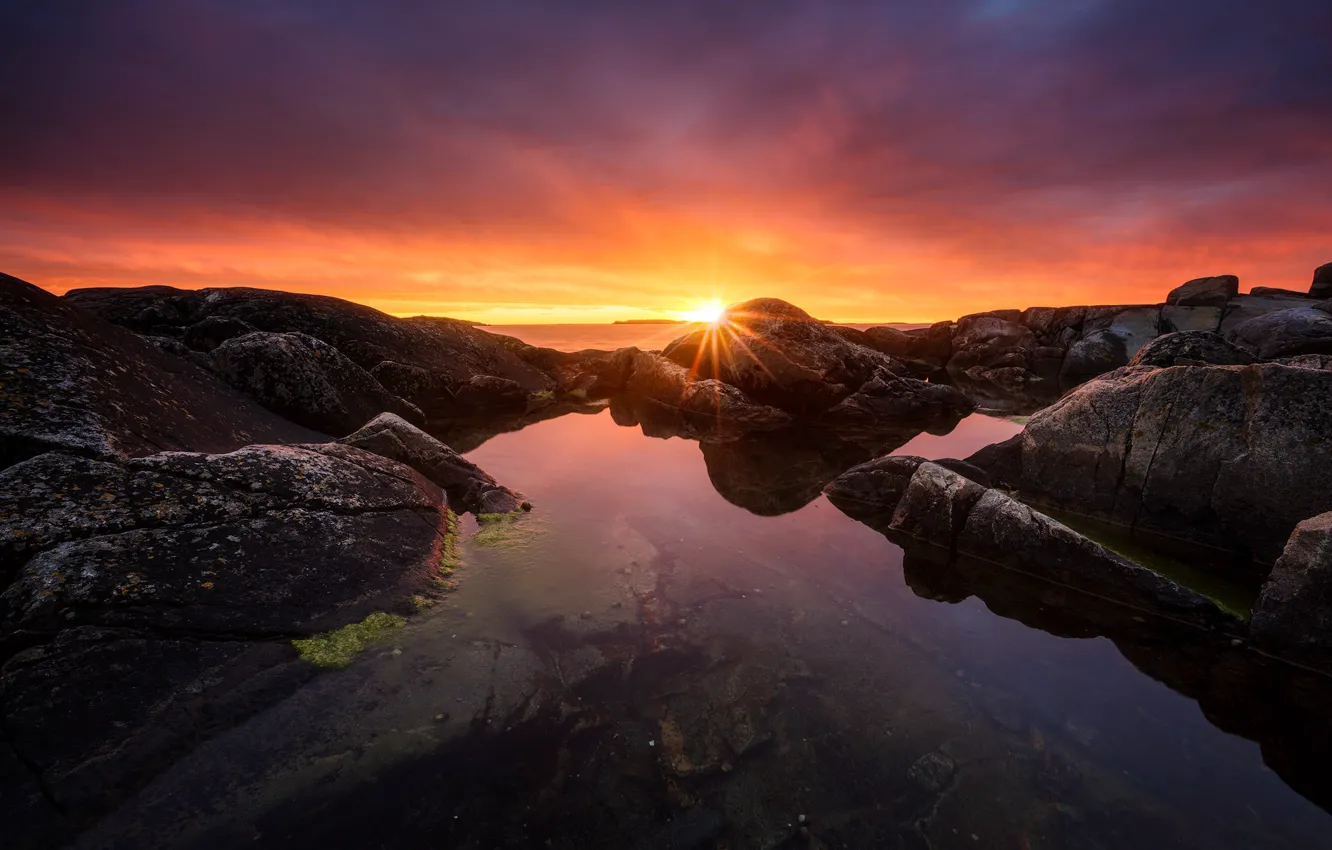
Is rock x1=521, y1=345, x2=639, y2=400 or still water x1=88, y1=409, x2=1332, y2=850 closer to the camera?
still water x1=88, y1=409, x2=1332, y2=850

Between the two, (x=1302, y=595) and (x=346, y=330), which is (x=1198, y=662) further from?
(x=346, y=330)

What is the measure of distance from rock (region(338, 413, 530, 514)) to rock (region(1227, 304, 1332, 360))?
4171 cm

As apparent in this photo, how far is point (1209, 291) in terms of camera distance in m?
40.9

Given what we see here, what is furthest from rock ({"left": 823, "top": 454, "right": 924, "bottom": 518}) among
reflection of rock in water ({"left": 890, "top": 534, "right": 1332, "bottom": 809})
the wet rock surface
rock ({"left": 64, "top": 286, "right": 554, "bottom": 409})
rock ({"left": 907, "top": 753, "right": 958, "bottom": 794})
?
rock ({"left": 64, "top": 286, "right": 554, "bottom": 409})

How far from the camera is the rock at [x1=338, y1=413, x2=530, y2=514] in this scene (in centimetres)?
1163

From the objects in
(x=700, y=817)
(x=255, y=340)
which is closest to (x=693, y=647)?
(x=700, y=817)

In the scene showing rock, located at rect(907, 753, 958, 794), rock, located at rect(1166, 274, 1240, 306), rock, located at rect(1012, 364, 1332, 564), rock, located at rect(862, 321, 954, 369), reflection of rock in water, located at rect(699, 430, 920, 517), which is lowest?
rock, located at rect(907, 753, 958, 794)

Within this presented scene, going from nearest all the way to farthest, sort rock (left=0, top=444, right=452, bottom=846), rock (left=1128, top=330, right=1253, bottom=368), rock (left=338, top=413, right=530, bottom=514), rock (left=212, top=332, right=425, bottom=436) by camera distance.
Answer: rock (left=0, top=444, right=452, bottom=846), rock (left=338, top=413, right=530, bottom=514), rock (left=1128, top=330, right=1253, bottom=368), rock (left=212, top=332, right=425, bottom=436)

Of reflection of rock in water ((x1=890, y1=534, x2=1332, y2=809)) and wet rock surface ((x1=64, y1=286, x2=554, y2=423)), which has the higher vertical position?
wet rock surface ((x1=64, y1=286, x2=554, y2=423))

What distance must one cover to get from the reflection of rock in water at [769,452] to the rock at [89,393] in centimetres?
1152

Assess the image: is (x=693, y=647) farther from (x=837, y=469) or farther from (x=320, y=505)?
(x=837, y=469)

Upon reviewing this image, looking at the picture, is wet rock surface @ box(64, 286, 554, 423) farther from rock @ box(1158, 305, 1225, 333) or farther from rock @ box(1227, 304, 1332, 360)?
rock @ box(1158, 305, 1225, 333)

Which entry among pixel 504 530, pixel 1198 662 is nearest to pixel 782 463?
pixel 504 530

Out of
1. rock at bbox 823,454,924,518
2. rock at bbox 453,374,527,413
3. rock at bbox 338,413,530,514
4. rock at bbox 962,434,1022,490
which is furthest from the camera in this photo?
rock at bbox 453,374,527,413
